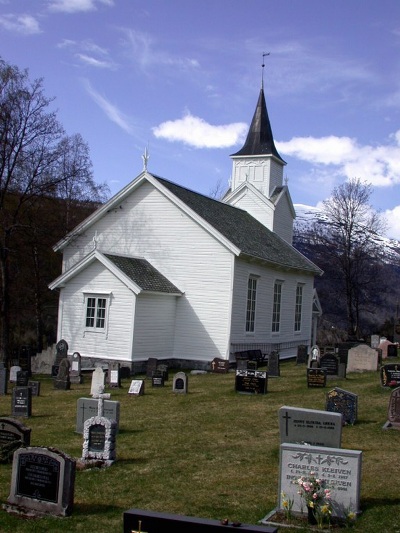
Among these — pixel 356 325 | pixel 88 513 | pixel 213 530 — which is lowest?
pixel 88 513

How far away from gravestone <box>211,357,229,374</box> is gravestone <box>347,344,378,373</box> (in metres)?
4.80

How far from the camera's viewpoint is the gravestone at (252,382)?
19.1m

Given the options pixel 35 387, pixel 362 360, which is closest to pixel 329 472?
pixel 35 387

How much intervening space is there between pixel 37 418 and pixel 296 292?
71.9 ft

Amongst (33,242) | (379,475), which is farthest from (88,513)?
(33,242)

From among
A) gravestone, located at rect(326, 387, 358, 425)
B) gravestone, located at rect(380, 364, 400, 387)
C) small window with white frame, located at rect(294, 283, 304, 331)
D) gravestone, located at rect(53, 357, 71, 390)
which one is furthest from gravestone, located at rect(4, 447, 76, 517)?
small window with white frame, located at rect(294, 283, 304, 331)

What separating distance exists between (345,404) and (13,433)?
6.96m

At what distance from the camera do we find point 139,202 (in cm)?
2983

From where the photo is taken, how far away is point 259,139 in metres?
40.0

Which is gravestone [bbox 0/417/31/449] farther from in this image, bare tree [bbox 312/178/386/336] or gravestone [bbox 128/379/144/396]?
bare tree [bbox 312/178/386/336]

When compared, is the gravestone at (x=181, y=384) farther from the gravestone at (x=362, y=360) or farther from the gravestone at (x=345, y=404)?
the gravestone at (x=362, y=360)

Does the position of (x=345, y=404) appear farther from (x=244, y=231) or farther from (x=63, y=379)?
(x=244, y=231)

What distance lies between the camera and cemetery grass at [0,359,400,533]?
8977 mm

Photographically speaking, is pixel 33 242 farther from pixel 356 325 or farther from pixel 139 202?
pixel 356 325
